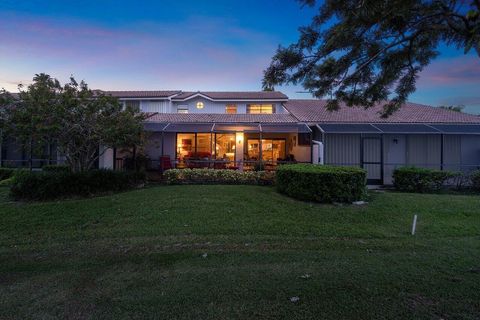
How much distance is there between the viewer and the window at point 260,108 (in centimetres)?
2116

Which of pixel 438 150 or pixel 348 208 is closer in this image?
pixel 348 208

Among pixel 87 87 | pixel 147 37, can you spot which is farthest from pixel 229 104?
pixel 87 87

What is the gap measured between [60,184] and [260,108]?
14.8m

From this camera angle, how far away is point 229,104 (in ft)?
69.5

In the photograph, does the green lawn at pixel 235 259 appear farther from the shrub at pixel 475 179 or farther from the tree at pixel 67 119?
the shrub at pixel 475 179

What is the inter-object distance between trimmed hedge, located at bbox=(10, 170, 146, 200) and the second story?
10958 millimetres

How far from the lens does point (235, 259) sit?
16.0 feet

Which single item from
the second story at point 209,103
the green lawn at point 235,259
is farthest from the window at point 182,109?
the green lawn at point 235,259

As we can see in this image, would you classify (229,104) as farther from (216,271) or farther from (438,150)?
(216,271)

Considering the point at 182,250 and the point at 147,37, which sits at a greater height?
the point at 147,37

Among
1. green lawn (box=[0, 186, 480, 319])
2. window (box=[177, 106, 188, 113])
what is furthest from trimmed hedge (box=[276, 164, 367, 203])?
window (box=[177, 106, 188, 113])

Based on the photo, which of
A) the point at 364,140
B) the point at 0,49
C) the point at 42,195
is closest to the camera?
the point at 42,195

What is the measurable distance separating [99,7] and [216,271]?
11.5m

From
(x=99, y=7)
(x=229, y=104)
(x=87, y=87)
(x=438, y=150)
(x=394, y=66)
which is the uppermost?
(x=99, y=7)
